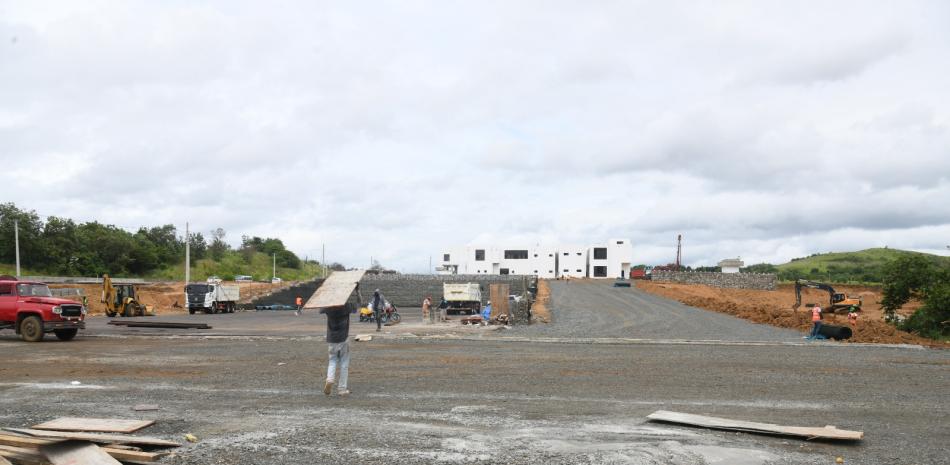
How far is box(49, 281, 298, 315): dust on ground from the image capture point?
Result: 56388 mm

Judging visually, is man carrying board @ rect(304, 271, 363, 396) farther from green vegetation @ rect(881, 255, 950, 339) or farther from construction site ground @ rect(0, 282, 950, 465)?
green vegetation @ rect(881, 255, 950, 339)

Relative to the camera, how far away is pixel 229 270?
11406 cm

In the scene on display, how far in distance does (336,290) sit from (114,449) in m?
5.33

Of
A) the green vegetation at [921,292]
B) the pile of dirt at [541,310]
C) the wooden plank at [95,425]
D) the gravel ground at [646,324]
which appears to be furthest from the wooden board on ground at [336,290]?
the green vegetation at [921,292]

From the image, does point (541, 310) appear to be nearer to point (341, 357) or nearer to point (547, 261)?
point (341, 357)

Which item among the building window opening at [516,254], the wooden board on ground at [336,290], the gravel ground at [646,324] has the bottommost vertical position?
the gravel ground at [646,324]

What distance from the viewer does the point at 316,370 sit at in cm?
1655

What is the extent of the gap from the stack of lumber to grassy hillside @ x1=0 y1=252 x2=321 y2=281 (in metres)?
82.0

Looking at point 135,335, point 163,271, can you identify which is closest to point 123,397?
point 135,335

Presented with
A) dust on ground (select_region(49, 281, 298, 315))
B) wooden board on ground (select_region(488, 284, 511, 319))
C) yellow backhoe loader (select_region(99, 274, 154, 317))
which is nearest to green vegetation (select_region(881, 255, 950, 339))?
wooden board on ground (select_region(488, 284, 511, 319))

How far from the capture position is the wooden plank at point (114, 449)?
779cm

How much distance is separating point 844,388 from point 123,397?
13759 millimetres

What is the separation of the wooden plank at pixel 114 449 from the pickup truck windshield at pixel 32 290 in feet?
62.1

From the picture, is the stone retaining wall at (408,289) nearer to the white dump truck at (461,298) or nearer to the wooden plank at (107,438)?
the white dump truck at (461,298)
